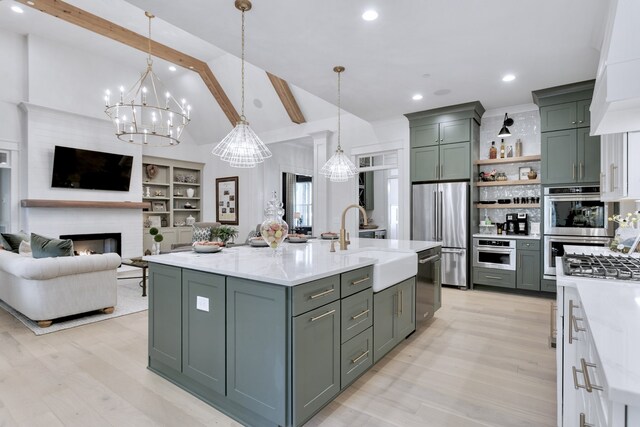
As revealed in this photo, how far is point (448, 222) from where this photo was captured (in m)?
5.38

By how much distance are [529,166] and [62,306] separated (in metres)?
6.46

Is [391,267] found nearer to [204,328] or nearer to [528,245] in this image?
[204,328]

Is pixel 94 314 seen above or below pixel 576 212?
below

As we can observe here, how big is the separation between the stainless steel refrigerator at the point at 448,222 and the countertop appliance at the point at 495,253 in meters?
0.17

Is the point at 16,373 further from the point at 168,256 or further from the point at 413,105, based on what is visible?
the point at 413,105

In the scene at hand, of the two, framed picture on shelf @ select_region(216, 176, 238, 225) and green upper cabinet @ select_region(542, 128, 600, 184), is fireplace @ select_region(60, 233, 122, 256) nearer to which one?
framed picture on shelf @ select_region(216, 176, 238, 225)

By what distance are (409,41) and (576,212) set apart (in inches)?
130

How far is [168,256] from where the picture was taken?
250 cm

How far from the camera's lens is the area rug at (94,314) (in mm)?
3496

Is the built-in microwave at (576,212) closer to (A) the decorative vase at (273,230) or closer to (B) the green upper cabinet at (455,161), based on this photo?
(B) the green upper cabinet at (455,161)

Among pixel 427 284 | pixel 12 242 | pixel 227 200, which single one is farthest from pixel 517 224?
pixel 12 242

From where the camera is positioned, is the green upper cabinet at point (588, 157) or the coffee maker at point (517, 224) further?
the coffee maker at point (517, 224)

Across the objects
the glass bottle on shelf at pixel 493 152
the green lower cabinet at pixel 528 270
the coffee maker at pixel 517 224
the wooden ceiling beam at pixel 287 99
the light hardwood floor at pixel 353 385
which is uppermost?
the wooden ceiling beam at pixel 287 99

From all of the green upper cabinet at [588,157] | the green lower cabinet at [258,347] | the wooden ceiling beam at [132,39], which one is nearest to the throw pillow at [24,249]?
the wooden ceiling beam at [132,39]
